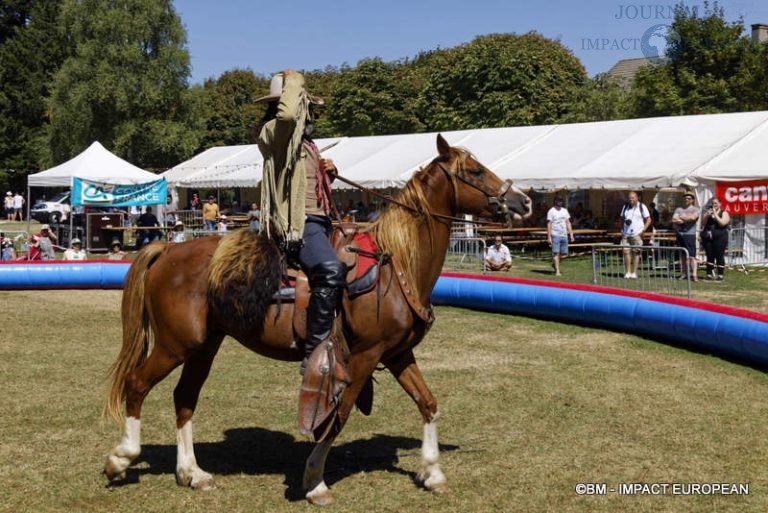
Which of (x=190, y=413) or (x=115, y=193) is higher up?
(x=115, y=193)

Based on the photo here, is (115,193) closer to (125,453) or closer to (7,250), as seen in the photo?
(7,250)

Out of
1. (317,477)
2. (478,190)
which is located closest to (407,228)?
(478,190)

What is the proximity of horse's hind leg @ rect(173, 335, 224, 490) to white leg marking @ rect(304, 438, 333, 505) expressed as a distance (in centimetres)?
76

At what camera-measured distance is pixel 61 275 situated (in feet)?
57.9

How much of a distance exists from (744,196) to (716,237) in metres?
2.58

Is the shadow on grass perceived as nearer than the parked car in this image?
Yes

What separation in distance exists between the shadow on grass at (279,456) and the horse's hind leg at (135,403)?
0.69 feet

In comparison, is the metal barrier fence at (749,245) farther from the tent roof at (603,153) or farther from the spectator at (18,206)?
the spectator at (18,206)

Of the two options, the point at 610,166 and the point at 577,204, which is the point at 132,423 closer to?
the point at 610,166

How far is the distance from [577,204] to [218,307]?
26392 mm

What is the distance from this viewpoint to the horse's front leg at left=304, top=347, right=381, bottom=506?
5.84 m

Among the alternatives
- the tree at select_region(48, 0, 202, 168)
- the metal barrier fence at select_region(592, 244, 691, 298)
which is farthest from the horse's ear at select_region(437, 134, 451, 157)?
the tree at select_region(48, 0, 202, 168)

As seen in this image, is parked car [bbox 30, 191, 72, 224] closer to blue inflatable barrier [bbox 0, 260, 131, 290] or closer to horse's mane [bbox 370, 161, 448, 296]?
blue inflatable barrier [bbox 0, 260, 131, 290]

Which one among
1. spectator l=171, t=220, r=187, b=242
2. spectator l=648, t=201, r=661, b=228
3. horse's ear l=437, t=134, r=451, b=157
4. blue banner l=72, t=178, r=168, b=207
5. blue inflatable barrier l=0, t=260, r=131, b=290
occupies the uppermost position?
blue banner l=72, t=178, r=168, b=207
